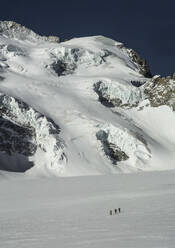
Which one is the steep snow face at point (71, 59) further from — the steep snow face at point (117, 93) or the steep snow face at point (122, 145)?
the steep snow face at point (122, 145)

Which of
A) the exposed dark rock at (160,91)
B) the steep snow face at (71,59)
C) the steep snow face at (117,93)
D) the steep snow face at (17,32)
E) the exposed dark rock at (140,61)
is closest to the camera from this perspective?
the steep snow face at (117,93)

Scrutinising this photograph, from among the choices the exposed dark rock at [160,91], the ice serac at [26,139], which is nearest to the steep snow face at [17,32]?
the exposed dark rock at [160,91]

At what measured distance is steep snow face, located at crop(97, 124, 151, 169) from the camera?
7944 centimetres

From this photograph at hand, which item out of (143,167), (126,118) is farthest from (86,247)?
(126,118)

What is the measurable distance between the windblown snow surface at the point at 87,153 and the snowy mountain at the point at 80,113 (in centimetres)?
27

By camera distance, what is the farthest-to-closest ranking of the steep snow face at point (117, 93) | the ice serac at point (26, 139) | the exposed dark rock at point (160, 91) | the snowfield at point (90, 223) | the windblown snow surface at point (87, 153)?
1. the exposed dark rock at point (160, 91)
2. the steep snow face at point (117, 93)
3. the ice serac at point (26, 139)
4. the windblown snow surface at point (87, 153)
5. the snowfield at point (90, 223)

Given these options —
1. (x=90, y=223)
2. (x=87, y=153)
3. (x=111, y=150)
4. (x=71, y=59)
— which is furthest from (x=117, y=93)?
(x=90, y=223)

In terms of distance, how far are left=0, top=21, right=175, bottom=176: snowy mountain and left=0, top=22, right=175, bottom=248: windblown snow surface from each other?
0.27 metres

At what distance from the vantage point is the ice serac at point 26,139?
73.9m

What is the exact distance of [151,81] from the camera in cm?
11044

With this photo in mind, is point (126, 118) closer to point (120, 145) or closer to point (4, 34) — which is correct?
point (120, 145)

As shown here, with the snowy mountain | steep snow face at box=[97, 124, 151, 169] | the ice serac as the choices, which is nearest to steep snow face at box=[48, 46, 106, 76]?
the snowy mountain

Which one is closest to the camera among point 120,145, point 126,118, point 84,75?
point 120,145

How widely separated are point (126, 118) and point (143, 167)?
22.3 metres
